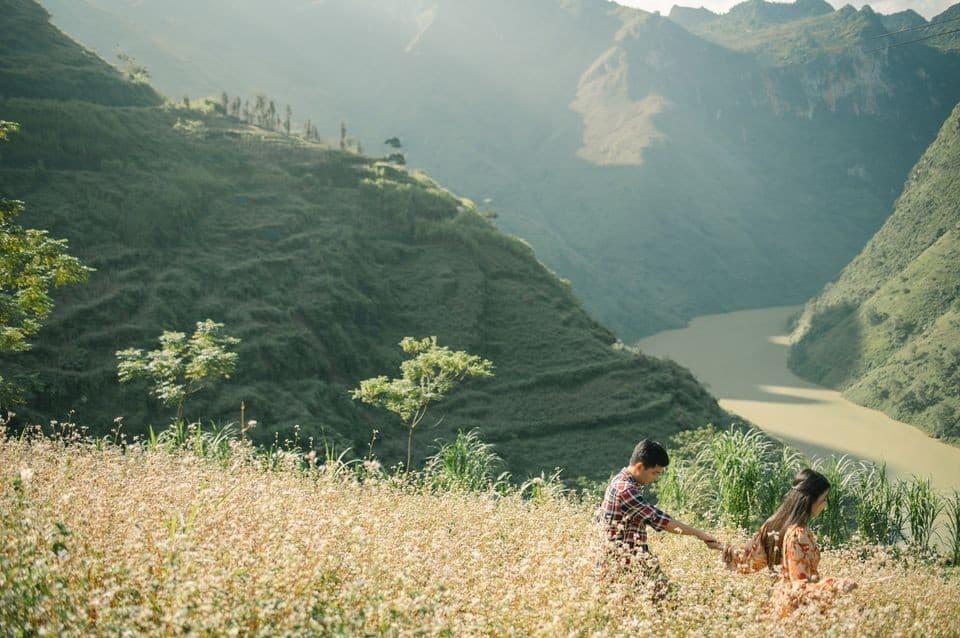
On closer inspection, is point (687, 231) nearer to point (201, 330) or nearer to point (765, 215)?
point (765, 215)

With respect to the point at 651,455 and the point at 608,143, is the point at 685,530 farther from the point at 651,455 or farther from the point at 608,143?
the point at 608,143

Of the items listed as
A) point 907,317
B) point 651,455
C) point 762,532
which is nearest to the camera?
point 651,455

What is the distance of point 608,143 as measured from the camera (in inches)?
6102

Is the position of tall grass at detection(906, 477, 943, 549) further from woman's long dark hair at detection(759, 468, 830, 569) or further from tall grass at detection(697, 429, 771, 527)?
woman's long dark hair at detection(759, 468, 830, 569)

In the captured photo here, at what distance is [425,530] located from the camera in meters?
4.92

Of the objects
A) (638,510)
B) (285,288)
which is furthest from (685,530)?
(285,288)

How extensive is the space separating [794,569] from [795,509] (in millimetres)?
375

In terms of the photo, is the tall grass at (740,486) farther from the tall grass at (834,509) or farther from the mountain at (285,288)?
the mountain at (285,288)

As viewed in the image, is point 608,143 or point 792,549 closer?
point 792,549

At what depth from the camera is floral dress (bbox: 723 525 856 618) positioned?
4293 millimetres

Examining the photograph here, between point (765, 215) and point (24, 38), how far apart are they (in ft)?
470

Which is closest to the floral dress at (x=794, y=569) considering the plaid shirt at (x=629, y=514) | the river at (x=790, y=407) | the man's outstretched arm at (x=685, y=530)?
the man's outstretched arm at (x=685, y=530)

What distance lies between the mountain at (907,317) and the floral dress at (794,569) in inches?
2001

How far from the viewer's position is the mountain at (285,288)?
24172mm
